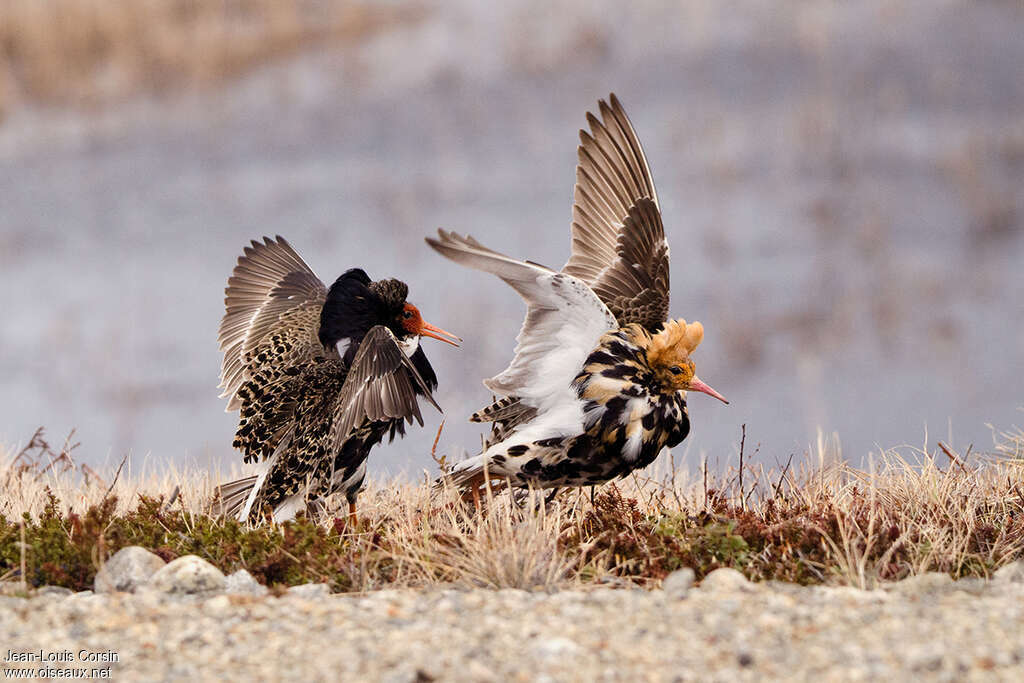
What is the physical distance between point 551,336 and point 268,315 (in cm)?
261

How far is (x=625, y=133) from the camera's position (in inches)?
289

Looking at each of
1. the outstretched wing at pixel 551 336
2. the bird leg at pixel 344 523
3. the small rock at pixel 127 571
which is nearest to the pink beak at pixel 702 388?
the outstretched wing at pixel 551 336

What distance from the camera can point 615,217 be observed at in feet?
23.9

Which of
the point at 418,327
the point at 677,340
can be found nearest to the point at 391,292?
the point at 418,327

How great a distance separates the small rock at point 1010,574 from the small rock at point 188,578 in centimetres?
373

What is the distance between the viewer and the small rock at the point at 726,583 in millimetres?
4973

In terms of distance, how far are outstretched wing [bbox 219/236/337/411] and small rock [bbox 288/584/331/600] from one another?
1.99m

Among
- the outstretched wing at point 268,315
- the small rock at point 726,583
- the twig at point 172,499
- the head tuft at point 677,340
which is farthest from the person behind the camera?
the outstretched wing at point 268,315

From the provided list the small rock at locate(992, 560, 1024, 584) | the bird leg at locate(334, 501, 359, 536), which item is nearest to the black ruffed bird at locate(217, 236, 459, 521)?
the bird leg at locate(334, 501, 359, 536)

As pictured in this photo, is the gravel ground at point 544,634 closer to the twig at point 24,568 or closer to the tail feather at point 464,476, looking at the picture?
the twig at point 24,568

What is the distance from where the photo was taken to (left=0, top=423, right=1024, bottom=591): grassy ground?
5.48 metres

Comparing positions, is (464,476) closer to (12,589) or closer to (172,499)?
(172,499)

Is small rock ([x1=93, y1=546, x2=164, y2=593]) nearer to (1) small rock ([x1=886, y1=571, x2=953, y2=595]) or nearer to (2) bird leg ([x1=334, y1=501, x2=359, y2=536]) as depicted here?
(2) bird leg ([x1=334, y1=501, x2=359, y2=536])

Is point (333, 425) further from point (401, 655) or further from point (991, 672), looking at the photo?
point (991, 672)
